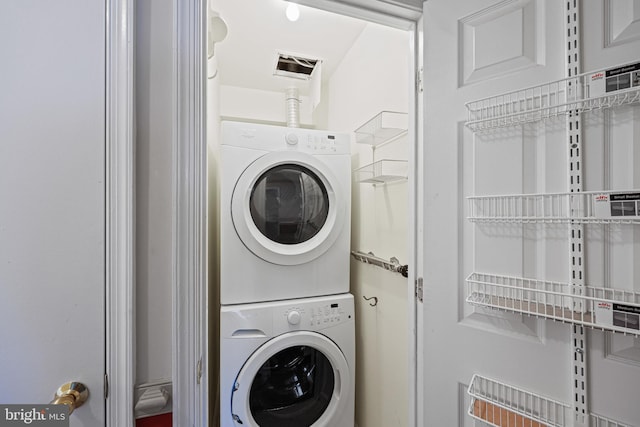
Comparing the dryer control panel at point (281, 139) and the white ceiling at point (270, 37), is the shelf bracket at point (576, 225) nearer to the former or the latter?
the dryer control panel at point (281, 139)

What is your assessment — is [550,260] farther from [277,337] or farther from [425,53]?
[277,337]

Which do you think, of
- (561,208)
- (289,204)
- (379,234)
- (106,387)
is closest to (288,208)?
(289,204)

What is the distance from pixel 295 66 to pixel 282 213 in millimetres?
1274

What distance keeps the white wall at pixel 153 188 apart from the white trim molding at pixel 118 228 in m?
0.04

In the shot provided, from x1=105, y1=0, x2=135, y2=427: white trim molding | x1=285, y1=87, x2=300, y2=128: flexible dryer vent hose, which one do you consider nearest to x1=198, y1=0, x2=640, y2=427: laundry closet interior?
x1=285, y1=87, x2=300, y2=128: flexible dryer vent hose

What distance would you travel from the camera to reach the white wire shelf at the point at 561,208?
21.6 inches

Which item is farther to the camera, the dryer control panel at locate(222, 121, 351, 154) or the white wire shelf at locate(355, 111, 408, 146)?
the dryer control panel at locate(222, 121, 351, 154)

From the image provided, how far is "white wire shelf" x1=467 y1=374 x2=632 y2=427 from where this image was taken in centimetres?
63

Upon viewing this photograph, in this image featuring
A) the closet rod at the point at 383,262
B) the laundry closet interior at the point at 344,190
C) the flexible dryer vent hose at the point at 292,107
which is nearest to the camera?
the closet rod at the point at 383,262

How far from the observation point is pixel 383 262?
1.41 meters

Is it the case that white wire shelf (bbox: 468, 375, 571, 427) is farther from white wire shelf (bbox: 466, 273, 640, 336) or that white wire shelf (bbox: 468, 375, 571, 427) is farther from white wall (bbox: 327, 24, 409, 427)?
white wall (bbox: 327, 24, 409, 427)

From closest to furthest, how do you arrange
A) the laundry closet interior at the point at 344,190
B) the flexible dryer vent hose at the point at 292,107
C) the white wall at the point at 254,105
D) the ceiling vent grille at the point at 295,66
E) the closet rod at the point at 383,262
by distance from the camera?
the closet rod at the point at 383,262 → the laundry closet interior at the point at 344,190 → the ceiling vent grille at the point at 295,66 → the flexible dryer vent hose at the point at 292,107 → the white wall at the point at 254,105

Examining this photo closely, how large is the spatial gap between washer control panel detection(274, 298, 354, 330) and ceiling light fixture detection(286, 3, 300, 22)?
1622 millimetres

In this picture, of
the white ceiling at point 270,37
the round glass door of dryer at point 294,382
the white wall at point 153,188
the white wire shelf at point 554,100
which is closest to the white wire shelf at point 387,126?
the white wire shelf at point 554,100
